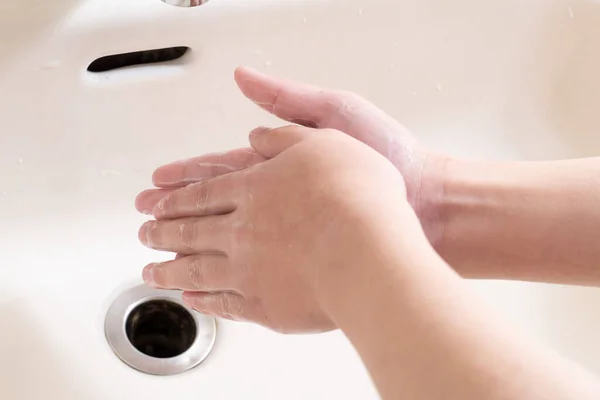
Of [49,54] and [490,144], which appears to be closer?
[49,54]

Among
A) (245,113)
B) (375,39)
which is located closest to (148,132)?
(245,113)

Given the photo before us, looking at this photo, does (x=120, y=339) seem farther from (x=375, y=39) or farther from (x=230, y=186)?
(x=375, y=39)

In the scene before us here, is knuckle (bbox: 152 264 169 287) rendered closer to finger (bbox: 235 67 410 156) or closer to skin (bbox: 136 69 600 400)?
skin (bbox: 136 69 600 400)

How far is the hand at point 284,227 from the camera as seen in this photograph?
33 centimetres

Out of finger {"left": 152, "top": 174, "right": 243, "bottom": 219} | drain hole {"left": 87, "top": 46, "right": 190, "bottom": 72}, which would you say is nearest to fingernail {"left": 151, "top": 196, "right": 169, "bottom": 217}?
finger {"left": 152, "top": 174, "right": 243, "bottom": 219}

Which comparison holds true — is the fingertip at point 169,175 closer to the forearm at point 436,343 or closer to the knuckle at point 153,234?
the knuckle at point 153,234

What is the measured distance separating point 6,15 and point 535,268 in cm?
34

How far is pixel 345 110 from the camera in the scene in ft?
1.43

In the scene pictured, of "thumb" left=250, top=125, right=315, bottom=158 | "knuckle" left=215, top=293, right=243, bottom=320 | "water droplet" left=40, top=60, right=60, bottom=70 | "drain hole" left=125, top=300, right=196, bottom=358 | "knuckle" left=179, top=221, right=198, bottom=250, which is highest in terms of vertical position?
"water droplet" left=40, top=60, right=60, bottom=70

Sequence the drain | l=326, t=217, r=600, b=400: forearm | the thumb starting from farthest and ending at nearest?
1. the drain
2. the thumb
3. l=326, t=217, r=600, b=400: forearm

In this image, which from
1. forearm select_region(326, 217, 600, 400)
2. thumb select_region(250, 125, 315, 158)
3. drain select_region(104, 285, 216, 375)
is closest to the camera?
forearm select_region(326, 217, 600, 400)

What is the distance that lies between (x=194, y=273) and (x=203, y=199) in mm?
43

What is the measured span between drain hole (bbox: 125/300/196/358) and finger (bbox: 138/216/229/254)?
0.10 m

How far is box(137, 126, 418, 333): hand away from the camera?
0.33 m
